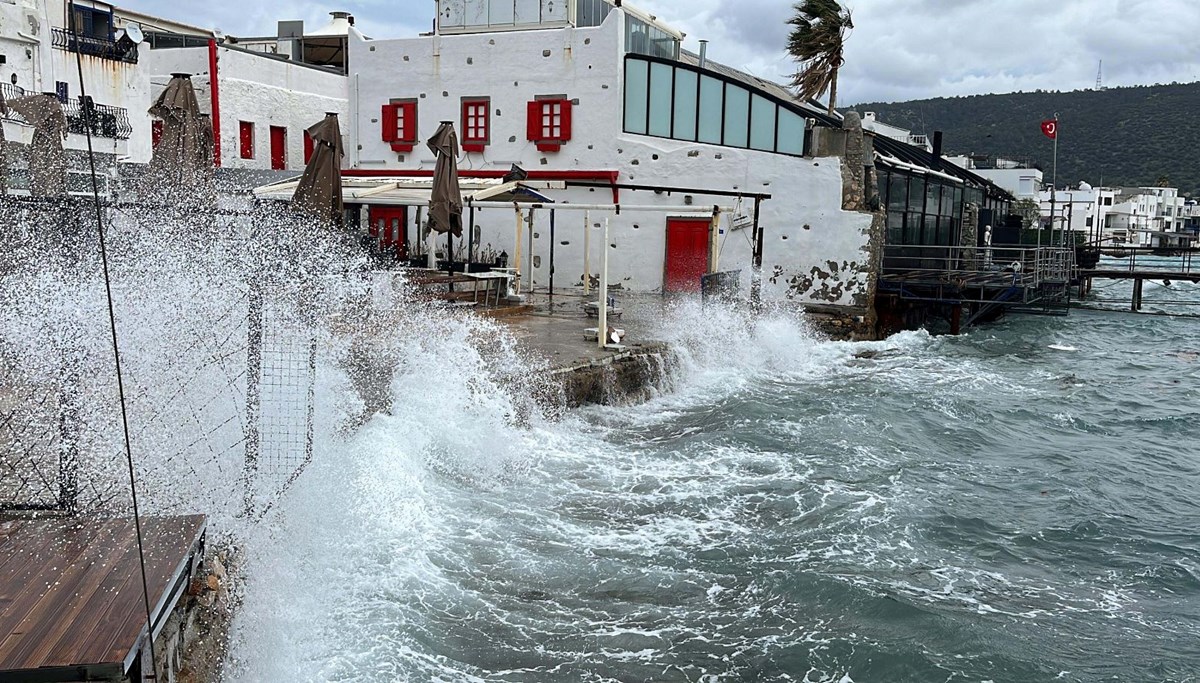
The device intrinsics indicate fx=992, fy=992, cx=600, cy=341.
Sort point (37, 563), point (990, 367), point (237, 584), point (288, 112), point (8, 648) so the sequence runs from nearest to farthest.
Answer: point (8, 648)
point (37, 563)
point (237, 584)
point (990, 367)
point (288, 112)

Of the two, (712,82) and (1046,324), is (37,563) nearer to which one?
(712,82)

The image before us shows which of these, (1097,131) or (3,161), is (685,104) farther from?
(1097,131)

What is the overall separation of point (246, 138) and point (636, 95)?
1108 centimetres

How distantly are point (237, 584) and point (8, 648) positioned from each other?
1.83m

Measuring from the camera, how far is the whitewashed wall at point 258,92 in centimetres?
2606

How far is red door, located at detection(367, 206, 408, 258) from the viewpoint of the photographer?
2488cm

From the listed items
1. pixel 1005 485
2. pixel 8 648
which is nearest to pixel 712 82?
pixel 1005 485

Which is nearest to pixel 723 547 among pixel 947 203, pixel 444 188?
pixel 444 188

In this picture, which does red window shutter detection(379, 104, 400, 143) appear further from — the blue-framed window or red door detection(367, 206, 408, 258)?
the blue-framed window

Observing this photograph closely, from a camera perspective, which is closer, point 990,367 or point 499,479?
point 499,479

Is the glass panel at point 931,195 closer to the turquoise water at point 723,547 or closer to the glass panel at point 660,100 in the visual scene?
the glass panel at point 660,100

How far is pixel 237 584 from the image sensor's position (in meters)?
5.86

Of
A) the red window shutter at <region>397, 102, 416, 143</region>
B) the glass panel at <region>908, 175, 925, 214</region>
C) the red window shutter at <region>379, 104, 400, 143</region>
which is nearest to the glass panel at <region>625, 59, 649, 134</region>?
the red window shutter at <region>397, 102, 416, 143</region>

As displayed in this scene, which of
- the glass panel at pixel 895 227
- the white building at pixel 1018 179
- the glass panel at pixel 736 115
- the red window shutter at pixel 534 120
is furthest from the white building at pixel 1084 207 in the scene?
the red window shutter at pixel 534 120
